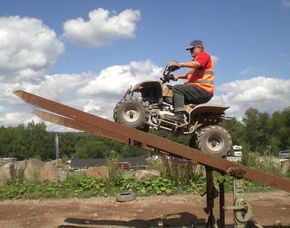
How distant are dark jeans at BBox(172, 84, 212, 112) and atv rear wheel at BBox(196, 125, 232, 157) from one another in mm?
466

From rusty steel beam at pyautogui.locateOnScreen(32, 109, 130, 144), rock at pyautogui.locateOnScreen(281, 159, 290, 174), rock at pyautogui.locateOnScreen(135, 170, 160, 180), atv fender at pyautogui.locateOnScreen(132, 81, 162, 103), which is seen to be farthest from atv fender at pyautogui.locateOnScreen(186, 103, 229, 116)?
rock at pyautogui.locateOnScreen(281, 159, 290, 174)

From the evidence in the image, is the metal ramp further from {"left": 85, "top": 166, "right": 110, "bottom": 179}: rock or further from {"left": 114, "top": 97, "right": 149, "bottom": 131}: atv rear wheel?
{"left": 85, "top": 166, "right": 110, "bottom": 179}: rock

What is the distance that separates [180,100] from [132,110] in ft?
2.44

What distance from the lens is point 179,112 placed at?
21.6 ft

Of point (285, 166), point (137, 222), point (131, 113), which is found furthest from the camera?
point (285, 166)

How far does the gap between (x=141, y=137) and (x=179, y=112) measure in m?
1.22

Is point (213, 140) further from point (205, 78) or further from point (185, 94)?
point (205, 78)

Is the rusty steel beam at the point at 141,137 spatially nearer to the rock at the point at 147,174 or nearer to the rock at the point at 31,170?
the rock at the point at 147,174

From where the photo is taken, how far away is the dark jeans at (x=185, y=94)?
6.57 metres

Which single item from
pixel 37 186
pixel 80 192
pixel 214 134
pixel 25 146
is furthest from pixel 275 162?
pixel 25 146

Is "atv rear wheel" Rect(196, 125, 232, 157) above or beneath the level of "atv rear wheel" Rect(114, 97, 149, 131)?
beneath

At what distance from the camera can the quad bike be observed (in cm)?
639

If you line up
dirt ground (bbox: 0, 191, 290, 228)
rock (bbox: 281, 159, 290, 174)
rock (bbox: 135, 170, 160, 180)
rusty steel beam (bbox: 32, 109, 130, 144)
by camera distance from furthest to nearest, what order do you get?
rock (bbox: 281, 159, 290, 174) → rock (bbox: 135, 170, 160, 180) → dirt ground (bbox: 0, 191, 290, 228) → rusty steel beam (bbox: 32, 109, 130, 144)

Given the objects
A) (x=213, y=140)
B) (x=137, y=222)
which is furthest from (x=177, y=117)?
(x=137, y=222)
